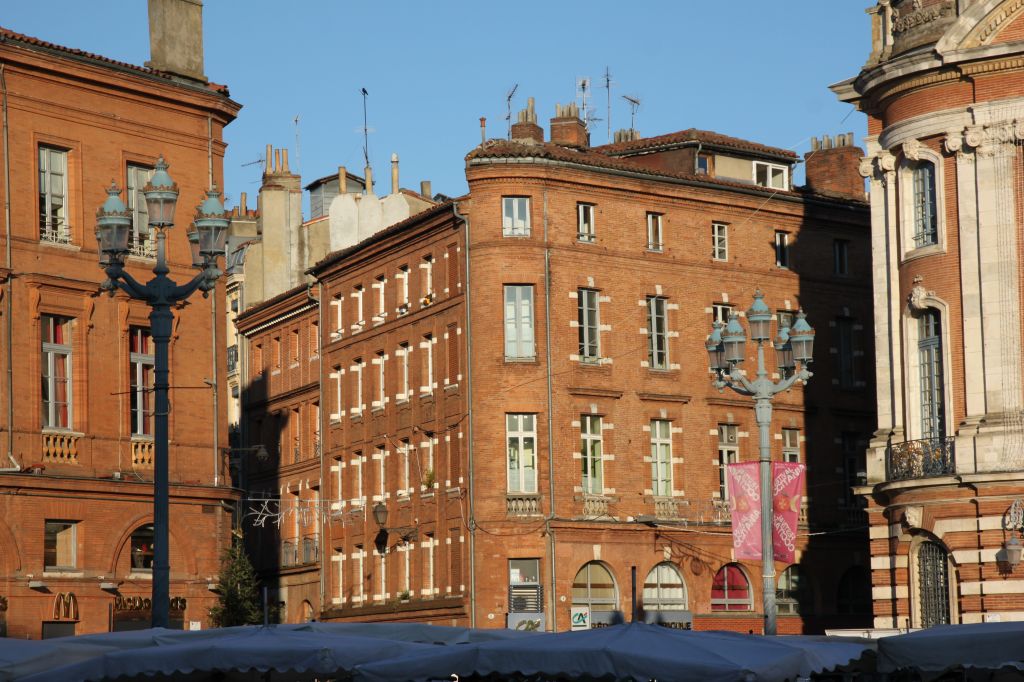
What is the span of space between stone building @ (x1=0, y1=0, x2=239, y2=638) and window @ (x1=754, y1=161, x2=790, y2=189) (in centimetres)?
2463

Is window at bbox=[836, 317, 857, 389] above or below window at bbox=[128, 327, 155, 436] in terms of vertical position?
above

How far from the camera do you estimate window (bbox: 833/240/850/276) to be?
206ft

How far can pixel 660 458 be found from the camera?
57594mm

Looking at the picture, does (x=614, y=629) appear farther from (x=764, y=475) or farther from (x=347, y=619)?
(x=347, y=619)

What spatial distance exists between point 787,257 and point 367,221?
636 inches

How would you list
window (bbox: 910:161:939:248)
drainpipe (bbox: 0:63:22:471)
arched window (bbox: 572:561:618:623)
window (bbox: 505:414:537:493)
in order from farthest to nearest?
window (bbox: 505:414:537:493)
arched window (bbox: 572:561:618:623)
window (bbox: 910:161:939:248)
drainpipe (bbox: 0:63:22:471)

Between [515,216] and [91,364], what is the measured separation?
18.8 metres

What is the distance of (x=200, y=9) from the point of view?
44.3m

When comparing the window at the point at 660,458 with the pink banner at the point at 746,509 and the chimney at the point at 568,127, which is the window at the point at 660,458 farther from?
the pink banner at the point at 746,509

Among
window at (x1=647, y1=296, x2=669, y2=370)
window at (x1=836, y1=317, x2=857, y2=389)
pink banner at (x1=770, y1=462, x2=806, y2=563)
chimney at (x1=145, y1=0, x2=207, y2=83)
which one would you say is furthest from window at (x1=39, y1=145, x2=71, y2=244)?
window at (x1=836, y1=317, x2=857, y2=389)

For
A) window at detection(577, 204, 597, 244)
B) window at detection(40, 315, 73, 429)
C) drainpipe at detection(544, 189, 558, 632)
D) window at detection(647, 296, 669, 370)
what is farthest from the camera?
window at detection(647, 296, 669, 370)

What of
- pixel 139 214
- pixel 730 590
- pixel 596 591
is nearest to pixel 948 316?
pixel 596 591

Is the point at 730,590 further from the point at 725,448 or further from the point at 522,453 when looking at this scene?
the point at 522,453

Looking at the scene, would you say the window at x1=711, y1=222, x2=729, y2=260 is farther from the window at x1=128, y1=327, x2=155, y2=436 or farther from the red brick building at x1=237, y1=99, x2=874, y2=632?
the window at x1=128, y1=327, x2=155, y2=436
